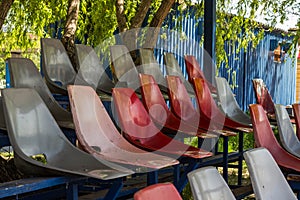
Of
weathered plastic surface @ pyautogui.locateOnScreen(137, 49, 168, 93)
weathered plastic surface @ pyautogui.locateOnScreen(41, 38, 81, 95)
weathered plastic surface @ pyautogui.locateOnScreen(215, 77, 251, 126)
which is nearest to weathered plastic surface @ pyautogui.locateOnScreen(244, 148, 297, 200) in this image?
weathered plastic surface @ pyautogui.locateOnScreen(215, 77, 251, 126)

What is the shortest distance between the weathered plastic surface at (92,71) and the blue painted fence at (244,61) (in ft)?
7.58

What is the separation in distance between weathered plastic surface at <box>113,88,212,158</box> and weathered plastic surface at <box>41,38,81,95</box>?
1291 millimetres

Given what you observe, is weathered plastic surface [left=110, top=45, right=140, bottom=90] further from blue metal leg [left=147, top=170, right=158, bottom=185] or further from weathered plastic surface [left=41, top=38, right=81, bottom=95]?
blue metal leg [left=147, top=170, right=158, bottom=185]

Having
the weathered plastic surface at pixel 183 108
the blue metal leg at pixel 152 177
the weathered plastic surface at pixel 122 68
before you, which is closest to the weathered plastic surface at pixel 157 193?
the blue metal leg at pixel 152 177

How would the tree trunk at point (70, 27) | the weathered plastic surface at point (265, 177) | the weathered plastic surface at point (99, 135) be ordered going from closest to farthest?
the weathered plastic surface at point (265, 177) < the weathered plastic surface at point (99, 135) < the tree trunk at point (70, 27)

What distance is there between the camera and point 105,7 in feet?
23.6

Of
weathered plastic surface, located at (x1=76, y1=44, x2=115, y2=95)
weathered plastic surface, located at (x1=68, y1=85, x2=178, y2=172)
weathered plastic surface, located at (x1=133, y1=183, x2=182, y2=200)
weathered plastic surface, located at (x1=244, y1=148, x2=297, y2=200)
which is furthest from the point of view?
weathered plastic surface, located at (x1=76, y1=44, x2=115, y2=95)

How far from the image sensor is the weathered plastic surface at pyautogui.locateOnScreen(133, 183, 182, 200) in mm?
1493

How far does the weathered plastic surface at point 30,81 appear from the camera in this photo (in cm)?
401

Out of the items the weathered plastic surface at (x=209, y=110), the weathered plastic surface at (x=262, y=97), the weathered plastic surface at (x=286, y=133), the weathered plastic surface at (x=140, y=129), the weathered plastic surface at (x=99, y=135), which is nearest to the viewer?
the weathered plastic surface at (x=99, y=135)

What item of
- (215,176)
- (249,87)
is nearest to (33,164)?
(215,176)

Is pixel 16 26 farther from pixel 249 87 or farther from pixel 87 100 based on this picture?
pixel 249 87

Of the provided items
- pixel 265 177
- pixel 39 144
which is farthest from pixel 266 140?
pixel 265 177

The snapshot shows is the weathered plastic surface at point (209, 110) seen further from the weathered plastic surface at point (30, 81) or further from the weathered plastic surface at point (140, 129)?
the weathered plastic surface at point (30, 81)
